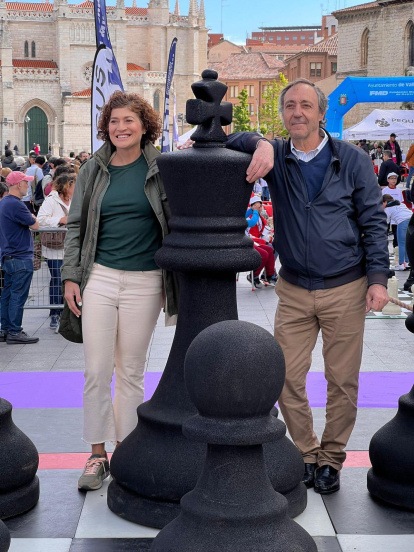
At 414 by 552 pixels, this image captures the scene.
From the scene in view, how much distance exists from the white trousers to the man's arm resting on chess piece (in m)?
0.74

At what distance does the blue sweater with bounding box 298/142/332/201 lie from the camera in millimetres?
3973

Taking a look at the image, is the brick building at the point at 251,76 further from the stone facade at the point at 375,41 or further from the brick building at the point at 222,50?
the stone facade at the point at 375,41

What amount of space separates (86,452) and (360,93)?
18123mm

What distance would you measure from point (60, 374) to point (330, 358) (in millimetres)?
3518

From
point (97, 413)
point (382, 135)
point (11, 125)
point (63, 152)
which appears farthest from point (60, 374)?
point (11, 125)

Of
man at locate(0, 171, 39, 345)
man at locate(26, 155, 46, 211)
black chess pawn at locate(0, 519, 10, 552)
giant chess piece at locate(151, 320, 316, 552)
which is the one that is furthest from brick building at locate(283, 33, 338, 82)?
black chess pawn at locate(0, 519, 10, 552)

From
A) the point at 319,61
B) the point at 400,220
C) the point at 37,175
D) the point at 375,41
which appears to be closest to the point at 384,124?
the point at 400,220

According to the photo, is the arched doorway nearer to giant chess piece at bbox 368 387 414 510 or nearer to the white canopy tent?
the white canopy tent

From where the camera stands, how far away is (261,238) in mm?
13164

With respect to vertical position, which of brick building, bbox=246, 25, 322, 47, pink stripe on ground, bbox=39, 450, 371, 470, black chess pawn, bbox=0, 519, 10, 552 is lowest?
pink stripe on ground, bbox=39, 450, 371, 470

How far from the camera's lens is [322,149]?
4027mm

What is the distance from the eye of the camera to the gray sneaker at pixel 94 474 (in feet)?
13.5

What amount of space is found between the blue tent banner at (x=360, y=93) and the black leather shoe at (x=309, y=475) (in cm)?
1747

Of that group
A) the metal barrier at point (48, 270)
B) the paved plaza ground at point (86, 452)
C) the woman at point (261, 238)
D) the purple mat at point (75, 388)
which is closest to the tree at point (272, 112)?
the woman at point (261, 238)
